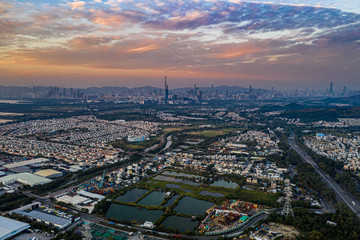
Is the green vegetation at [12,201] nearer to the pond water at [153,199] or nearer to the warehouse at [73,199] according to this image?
the warehouse at [73,199]

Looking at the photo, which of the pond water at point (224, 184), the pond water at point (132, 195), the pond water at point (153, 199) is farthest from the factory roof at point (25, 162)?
the pond water at point (224, 184)

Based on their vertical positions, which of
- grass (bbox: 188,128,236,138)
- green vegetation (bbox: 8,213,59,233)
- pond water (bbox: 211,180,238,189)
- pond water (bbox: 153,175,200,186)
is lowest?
pond water (bbox: 211,180,238,189)

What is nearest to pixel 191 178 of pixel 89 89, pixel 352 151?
pixel 352 151

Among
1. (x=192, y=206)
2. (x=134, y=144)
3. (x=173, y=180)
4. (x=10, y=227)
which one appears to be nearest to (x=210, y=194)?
(x=192, y=206)

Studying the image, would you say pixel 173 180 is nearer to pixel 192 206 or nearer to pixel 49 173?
pixel 192 206

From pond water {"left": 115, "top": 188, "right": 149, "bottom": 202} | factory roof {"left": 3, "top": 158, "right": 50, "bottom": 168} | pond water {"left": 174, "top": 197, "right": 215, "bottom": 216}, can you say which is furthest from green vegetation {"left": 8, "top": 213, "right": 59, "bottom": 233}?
factory roof {"left": 3, "top": 158, "right": 50, "bottom": 168}

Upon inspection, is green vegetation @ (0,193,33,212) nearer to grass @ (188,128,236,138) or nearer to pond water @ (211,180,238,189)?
pond water @ (211,180,238,189)
